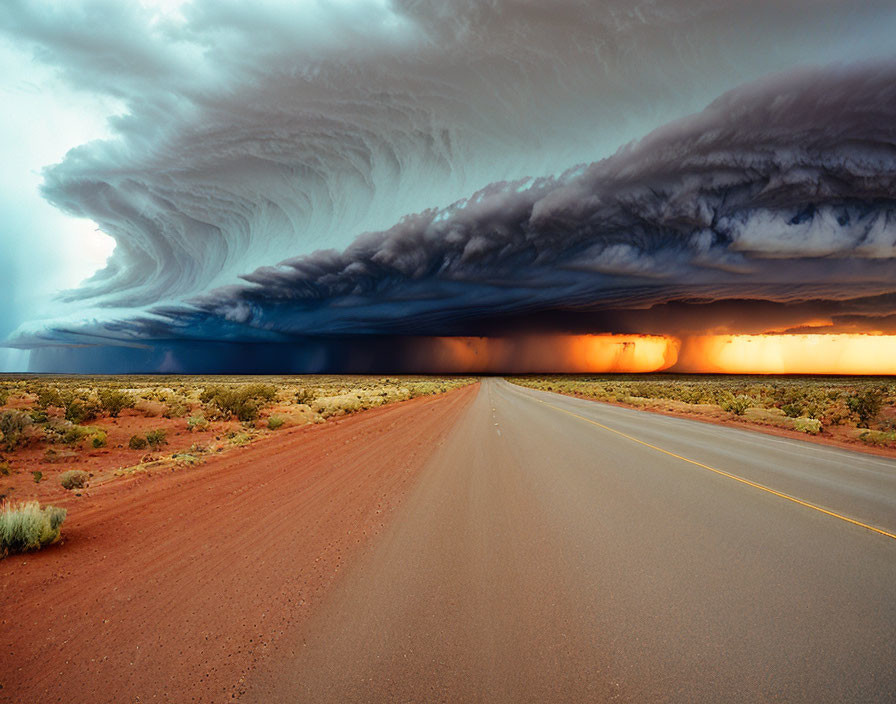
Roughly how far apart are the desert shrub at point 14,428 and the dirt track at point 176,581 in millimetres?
6453

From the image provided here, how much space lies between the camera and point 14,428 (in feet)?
39.1

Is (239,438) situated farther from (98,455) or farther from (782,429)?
(782,429)

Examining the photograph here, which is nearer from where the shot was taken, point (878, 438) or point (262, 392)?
point (878, 438)

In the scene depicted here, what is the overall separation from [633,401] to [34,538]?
3591 centimetres

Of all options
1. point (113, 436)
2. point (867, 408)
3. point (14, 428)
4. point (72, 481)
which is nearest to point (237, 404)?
point (113, 436)

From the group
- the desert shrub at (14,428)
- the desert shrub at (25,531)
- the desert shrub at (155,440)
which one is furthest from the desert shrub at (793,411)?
the desert shrub at (14,428)

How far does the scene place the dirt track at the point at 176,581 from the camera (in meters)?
3.05

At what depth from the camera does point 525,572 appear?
4.38 meters

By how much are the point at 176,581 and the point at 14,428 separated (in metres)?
12.1

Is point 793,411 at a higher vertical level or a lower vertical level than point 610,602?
lower

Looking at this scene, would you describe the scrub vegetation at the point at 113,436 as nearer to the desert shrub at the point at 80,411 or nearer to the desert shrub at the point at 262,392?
the desert shrub at the point at 80,411

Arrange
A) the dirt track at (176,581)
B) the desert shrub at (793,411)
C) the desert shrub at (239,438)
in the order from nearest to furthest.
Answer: the dirt track at (176,581), the desert shrub at (239,438), the desert shrub at (793,411)

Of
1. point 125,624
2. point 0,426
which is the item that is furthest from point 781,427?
point 0,426

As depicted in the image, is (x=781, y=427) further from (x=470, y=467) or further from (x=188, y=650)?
(x=188, y=650)
